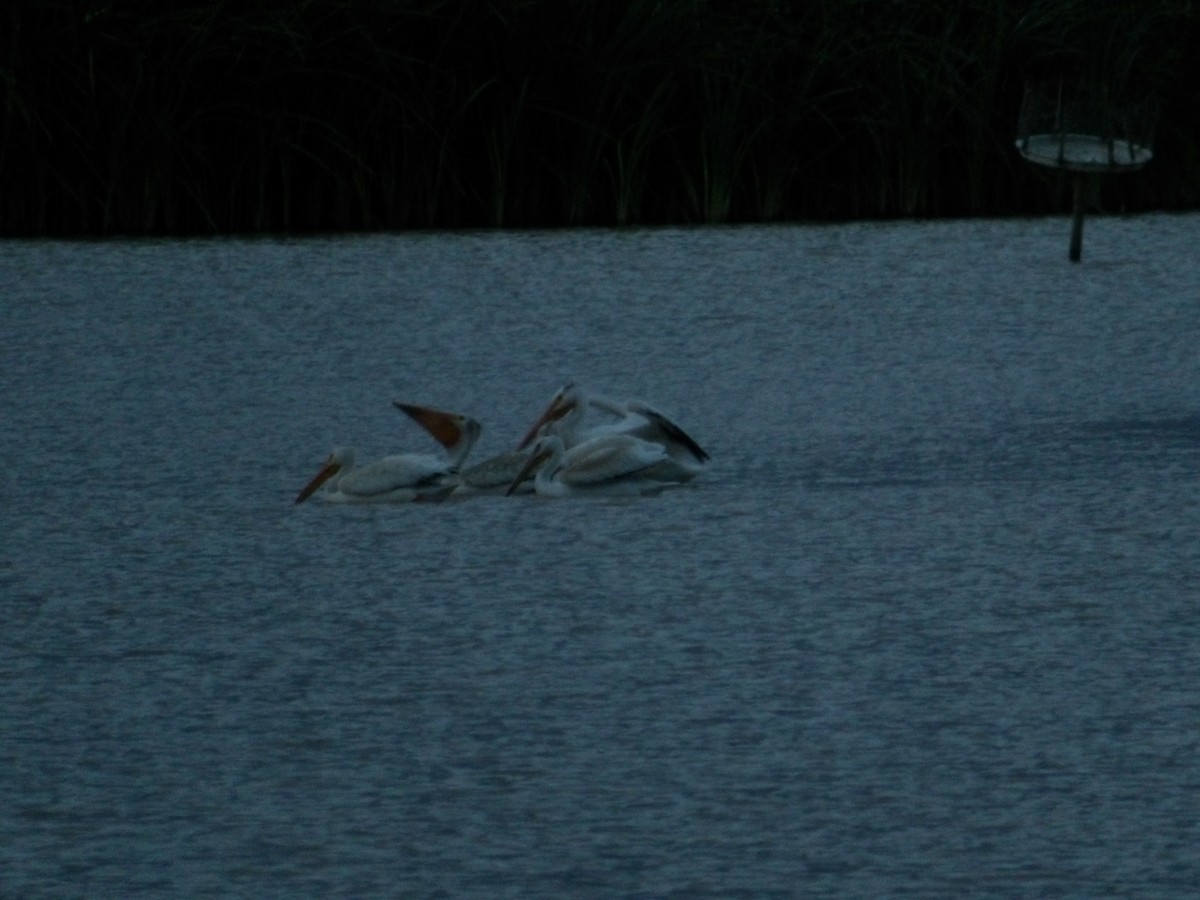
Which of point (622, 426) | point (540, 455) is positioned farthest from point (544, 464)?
point (622, 426)

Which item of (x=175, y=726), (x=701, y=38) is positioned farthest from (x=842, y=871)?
(x=701, y=38)

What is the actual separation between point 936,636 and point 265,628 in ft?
2.93

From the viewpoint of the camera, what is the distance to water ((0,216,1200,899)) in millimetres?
2646

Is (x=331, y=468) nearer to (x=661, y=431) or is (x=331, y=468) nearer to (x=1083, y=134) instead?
(x=661, y=431)

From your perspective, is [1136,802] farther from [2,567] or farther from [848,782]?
[2,567]

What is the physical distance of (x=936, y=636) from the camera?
354 centimetres

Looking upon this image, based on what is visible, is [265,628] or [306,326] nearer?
[265,628]

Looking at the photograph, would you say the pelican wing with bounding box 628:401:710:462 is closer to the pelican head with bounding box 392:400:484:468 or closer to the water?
the water

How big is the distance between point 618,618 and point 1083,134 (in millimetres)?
5609

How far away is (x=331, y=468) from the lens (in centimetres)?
466

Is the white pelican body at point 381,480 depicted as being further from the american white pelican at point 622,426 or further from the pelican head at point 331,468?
the american white pelican at point 622,426

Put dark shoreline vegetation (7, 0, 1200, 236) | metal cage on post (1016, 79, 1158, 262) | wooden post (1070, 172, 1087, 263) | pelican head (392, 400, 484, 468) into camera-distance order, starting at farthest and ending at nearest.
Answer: dark shoreline vegetation (7, 0, 1200, 236)
metal cage on post (1016, 79, 1158, 262)
wooden post (1070, 172, 1087, 263)
pelican head (392, 400, 484, 468)

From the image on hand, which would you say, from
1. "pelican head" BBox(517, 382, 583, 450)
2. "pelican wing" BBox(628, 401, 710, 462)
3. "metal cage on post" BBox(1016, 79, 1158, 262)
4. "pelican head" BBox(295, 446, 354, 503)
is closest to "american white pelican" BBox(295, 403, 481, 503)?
"pelican head" BBox(295, 446, 354, 503)

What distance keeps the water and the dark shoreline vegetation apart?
86.0 inches
